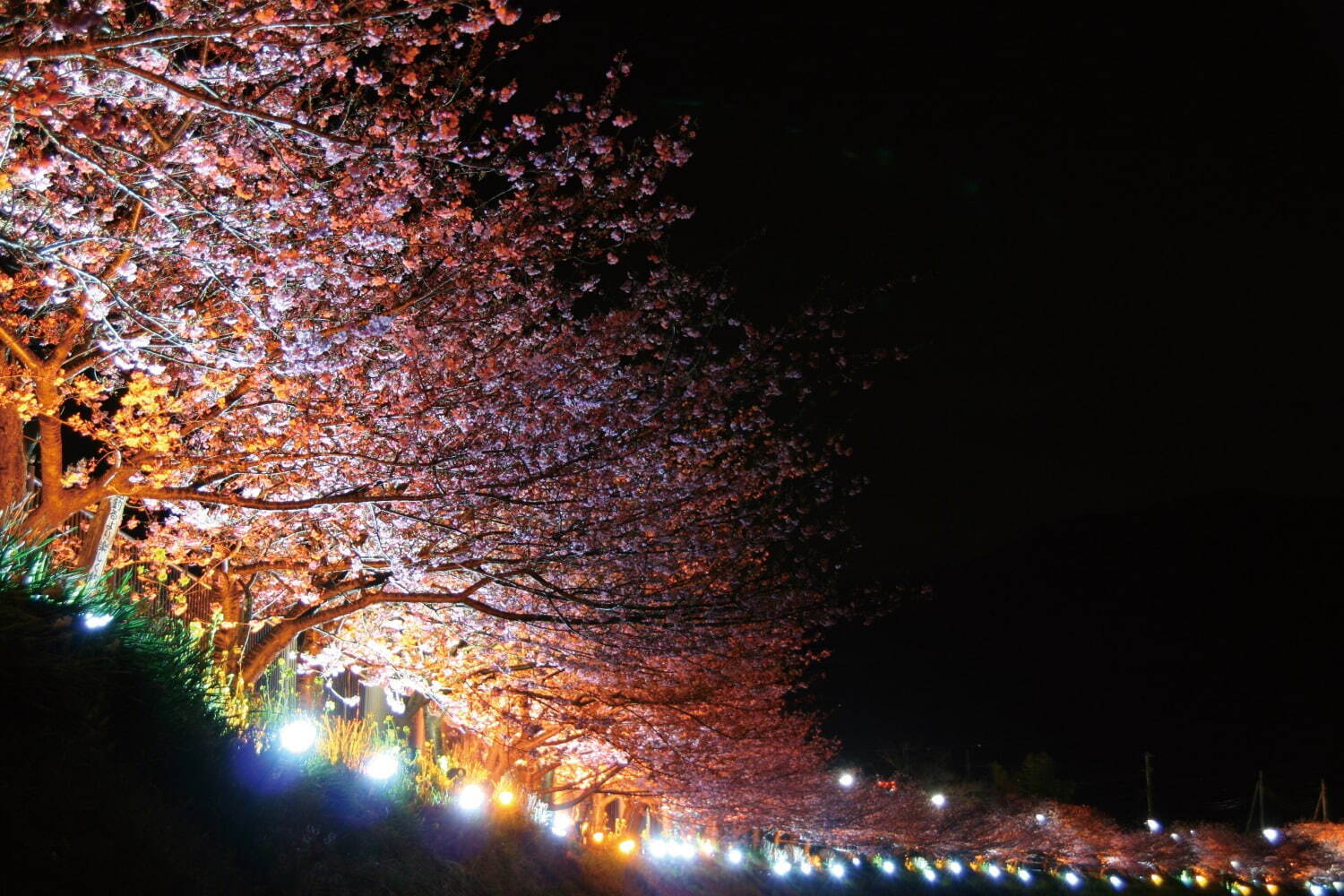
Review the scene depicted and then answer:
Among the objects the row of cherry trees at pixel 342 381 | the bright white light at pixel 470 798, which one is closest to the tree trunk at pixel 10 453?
the row of cherry trees at pixel 342 381

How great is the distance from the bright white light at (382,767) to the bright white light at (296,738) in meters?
0.75

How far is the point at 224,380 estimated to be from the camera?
29.6 feet

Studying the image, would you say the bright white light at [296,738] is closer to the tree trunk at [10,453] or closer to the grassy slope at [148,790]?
the grassy slope at [148,790]

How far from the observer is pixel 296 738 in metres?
9.50

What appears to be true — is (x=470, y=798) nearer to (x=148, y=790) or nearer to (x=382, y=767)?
(x=382, y=767)

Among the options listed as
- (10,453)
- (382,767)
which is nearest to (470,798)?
(382,767)

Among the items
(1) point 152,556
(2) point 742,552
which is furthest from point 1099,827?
(1) point 152,556

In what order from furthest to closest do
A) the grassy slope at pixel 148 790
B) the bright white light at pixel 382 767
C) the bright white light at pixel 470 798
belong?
the bright white light at pixel 470 798, the bright white light at pixel 382 767, the grassy slope at pixel 148 790

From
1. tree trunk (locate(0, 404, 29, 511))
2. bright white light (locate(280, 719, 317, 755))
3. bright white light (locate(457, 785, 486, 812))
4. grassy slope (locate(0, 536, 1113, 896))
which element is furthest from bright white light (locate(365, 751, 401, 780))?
tree trunk (locate(0, 404, 29, 511))

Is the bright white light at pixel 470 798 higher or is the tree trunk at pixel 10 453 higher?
the tree trunk at pixel 10 453

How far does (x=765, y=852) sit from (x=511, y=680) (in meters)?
19.3

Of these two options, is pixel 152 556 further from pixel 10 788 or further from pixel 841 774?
pixel 841 774

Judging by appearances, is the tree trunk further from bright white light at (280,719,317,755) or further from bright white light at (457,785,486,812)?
bright white light at (457,785,486,812)

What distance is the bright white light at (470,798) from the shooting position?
41.3ft
